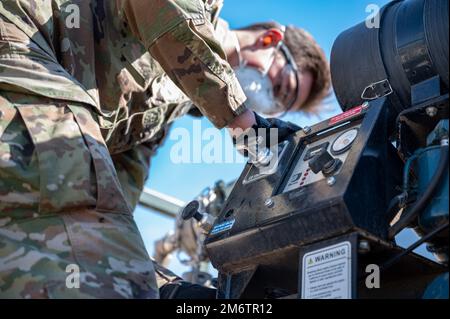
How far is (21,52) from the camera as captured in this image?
6.55 feet

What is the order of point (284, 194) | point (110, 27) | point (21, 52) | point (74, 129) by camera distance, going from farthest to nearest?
point (110, 27), point (21, 52), point (74, 129), point (284, 194)

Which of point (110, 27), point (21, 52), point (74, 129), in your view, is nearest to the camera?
point (74, 129)

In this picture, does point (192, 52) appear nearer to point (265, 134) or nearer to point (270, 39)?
point (265, 134)

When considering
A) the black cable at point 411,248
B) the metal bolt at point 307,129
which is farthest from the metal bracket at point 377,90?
the black cable at point 411,248

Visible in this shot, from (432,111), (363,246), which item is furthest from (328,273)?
(432,111)

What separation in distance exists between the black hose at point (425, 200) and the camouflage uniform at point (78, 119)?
0.58 m

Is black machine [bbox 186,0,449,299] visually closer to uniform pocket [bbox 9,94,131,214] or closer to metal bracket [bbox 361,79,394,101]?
metal bracket [bbox 361,79,394,101]

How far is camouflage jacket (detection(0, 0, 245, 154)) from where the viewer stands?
1974 mm

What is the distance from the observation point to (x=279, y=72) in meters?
3.98

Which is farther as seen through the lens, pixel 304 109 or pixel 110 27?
pixel 304 109

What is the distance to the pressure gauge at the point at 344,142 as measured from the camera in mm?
1693

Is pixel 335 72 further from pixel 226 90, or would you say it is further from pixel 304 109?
pixel 304 109
